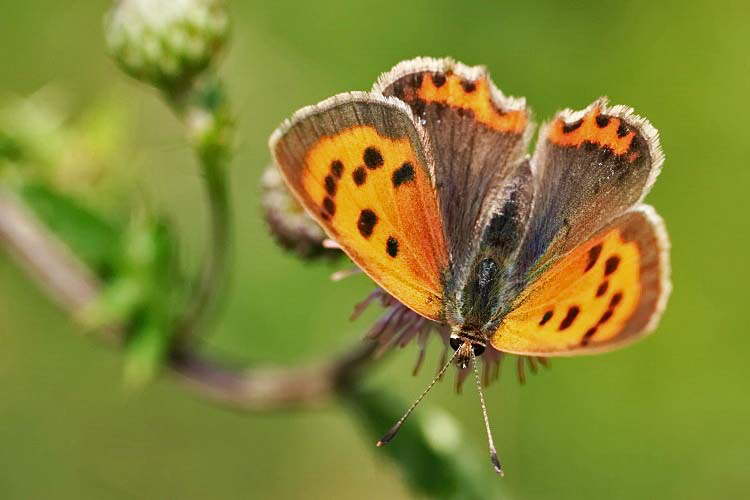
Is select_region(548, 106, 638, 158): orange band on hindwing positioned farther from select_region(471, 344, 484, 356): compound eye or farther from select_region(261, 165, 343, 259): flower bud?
select_region(261, 165, 343, 259): flower bud

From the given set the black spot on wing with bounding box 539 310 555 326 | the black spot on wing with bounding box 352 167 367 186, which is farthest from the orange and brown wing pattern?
the black spot on wing with bounding box 539 310 555 326

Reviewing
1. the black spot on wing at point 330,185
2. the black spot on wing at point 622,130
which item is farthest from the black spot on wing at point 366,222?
the black spot on wing at point 622,130

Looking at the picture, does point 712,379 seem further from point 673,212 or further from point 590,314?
point 590,314

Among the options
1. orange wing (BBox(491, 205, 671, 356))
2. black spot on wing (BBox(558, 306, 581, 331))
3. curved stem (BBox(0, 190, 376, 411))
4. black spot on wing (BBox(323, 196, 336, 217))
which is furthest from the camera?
curved stem (BBox(0, 190, 376, 411))

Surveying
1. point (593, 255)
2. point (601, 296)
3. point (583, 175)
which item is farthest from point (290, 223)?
point (601, 296)

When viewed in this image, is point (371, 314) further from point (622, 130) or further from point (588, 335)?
point (588, 335)

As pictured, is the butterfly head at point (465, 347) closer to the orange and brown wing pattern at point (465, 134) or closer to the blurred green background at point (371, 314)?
the orange and brown wing pattern at point (465, 134)

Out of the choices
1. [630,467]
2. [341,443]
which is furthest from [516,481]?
[341,443]
